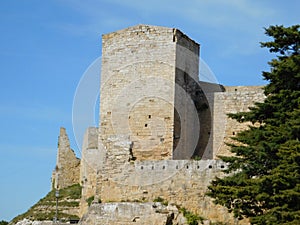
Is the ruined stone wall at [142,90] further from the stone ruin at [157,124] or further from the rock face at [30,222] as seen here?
the rock face at [30,222]

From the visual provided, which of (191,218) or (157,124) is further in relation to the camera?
(157,124)

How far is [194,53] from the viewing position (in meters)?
24.5

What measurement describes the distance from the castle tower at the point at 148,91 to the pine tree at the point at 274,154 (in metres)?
6.28

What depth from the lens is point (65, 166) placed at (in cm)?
3272

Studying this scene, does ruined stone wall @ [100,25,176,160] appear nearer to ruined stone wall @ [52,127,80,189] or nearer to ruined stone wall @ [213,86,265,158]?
ruined stone wall @ [213,86,265,158]

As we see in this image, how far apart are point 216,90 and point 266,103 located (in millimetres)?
9787

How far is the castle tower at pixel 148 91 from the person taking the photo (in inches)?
899

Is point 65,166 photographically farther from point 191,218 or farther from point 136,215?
point 191,218

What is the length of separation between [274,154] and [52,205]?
50.5 feet

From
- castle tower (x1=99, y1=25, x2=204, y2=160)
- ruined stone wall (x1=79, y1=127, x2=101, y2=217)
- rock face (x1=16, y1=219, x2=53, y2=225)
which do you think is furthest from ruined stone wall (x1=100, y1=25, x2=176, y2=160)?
rock face (x1=16, y1=219, x2=53, y2=225)

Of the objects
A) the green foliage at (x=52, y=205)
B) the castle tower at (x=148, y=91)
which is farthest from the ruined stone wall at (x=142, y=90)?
the green foliage at (x=52, y=205)

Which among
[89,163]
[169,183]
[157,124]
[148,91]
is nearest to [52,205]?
[89,163]

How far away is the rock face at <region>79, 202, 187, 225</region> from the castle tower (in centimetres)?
301

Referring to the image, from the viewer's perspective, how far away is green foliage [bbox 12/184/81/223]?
27.4m
